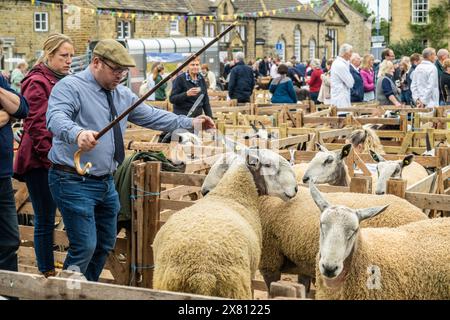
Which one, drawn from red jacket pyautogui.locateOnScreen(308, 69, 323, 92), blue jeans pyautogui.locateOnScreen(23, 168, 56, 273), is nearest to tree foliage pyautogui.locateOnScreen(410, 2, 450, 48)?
red jacket pyautogui.locateOnScreen(308, 69, 323, 92)

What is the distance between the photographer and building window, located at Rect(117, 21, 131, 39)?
49906mm

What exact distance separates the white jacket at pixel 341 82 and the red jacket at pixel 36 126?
7.58m

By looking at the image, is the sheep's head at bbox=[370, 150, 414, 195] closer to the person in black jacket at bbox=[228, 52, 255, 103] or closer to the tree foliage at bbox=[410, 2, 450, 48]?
the person in black jacket at bbox=[228, 52, 255, 103]

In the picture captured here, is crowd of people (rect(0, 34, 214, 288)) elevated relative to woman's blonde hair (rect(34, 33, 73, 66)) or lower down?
lower down

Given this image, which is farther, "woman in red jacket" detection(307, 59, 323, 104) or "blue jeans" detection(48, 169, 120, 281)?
"woman in red jacket" detection(307, 59, 323, 104)

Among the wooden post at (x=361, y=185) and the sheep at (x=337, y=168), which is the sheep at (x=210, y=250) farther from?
the sheep at (x=337, y=168)

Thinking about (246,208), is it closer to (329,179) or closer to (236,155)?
(236,155)

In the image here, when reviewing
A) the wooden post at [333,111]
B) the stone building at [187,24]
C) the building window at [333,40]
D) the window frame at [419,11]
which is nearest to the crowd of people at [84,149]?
the wooden post at [333,111]

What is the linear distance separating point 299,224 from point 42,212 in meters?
1.82

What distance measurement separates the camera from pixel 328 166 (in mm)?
7316

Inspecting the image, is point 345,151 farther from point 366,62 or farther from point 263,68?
point 263,68

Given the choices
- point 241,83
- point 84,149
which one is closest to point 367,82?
point 241,83

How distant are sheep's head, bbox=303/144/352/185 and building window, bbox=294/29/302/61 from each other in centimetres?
6144

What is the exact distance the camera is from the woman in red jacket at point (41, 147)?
552 cm
